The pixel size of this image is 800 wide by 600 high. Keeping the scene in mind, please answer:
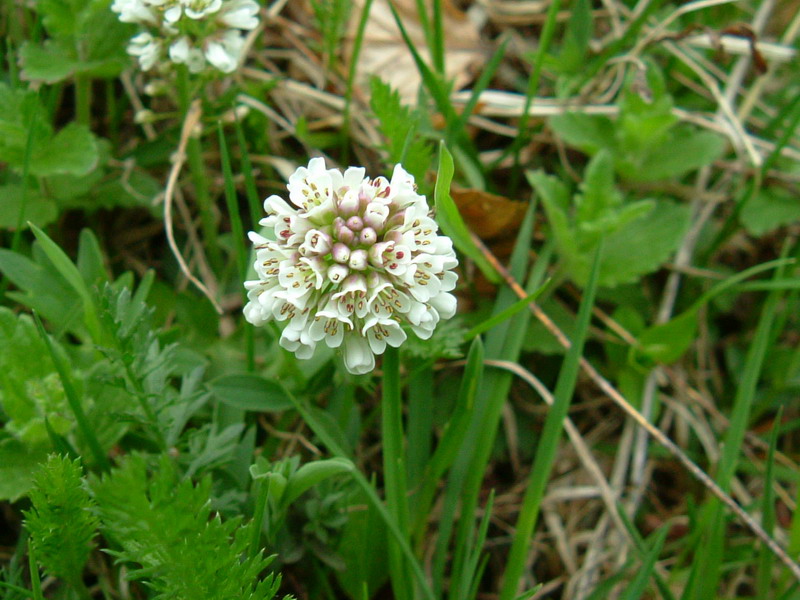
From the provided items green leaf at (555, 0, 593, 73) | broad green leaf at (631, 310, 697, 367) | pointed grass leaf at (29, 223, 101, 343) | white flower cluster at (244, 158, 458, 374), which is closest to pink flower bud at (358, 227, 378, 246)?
white flower cluster at (244, 158, 458, 374)

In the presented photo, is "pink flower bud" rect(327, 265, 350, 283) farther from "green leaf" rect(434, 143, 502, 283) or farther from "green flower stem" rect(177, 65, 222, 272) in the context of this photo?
"green flower stem" rect(177, 65, 222, 272)

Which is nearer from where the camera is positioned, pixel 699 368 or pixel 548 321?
pixel 548 321

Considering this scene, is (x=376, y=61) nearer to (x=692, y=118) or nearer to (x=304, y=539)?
(x=692, y=118)

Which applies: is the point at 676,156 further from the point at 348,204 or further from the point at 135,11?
the point at 135,11

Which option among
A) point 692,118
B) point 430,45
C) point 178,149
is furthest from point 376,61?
point 692,118

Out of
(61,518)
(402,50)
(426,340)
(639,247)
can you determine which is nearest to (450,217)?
(426,340)

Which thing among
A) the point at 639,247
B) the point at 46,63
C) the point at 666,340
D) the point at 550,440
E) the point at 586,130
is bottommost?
the point at 666,340
